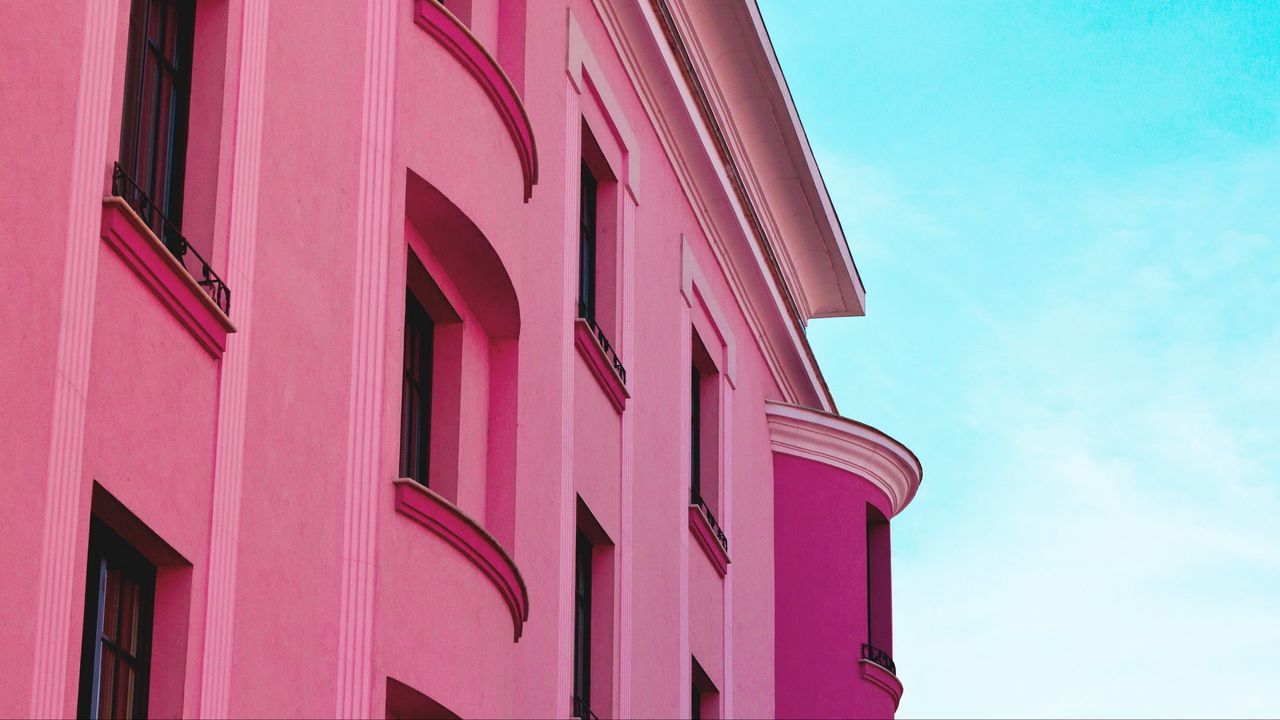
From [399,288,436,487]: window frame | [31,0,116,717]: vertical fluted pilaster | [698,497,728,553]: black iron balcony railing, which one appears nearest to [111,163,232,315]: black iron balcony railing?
[31,0,116,717]: vertical fluted pilaster

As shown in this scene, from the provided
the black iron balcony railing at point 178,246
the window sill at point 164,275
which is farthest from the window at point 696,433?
the window sill at point 164,275

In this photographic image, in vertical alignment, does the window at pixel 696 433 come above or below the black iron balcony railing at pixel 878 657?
above

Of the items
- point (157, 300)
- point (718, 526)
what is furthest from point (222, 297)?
point (718, 526)

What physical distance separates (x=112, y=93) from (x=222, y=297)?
1.56m

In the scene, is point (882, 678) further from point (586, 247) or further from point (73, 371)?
point (73, 371)

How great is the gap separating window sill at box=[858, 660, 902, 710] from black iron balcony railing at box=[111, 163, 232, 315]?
1805 cm

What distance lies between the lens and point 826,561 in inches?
1149

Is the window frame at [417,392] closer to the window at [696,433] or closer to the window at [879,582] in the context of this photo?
the window at [696,433]

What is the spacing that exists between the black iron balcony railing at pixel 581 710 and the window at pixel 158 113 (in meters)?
8.06

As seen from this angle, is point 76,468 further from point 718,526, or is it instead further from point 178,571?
point 718,526

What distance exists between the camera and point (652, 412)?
75.4 ft

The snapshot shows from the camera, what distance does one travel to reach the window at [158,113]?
40.6 ft

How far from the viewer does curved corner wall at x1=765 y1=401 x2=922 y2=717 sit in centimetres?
2880

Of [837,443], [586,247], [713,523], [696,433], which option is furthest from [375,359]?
[837,443]
